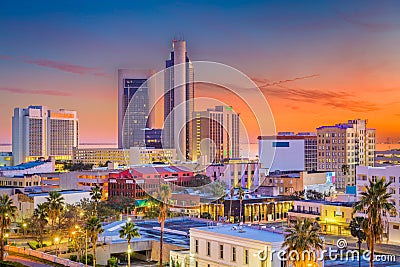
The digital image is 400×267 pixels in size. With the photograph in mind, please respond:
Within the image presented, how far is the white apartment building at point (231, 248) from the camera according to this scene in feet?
120

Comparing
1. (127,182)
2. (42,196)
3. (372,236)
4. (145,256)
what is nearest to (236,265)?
(372,236)

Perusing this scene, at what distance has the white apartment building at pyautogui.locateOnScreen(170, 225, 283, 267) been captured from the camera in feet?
120

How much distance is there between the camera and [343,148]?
134250mm

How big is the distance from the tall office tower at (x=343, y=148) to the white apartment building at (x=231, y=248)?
92093 mm

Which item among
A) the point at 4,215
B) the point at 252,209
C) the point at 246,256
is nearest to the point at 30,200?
the point at 4,215

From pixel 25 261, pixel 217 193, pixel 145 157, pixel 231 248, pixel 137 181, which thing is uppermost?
pixel 145 157

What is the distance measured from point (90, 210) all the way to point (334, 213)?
27.1 m

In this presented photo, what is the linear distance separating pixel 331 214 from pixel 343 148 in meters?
69.0

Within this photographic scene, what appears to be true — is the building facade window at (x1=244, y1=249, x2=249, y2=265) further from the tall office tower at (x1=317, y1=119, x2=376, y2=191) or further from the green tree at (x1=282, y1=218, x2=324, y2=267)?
the tall office tower at (x1=317, y1=119, x2=376, y2=191)

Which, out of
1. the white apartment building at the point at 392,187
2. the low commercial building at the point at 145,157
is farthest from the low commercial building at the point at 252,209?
the low commercial building at the point at 145,157

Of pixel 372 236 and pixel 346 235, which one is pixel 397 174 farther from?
pixel 372 236

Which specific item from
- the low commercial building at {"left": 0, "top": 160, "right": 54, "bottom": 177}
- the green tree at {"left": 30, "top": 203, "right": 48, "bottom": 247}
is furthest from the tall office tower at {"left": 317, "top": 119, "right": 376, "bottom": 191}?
the green tree at {"left": 30, "top": 203, "right": 48, "bottom": 247}

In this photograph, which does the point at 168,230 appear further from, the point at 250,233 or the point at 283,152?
the point at 283,152

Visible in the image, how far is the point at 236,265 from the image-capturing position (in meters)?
38.1
